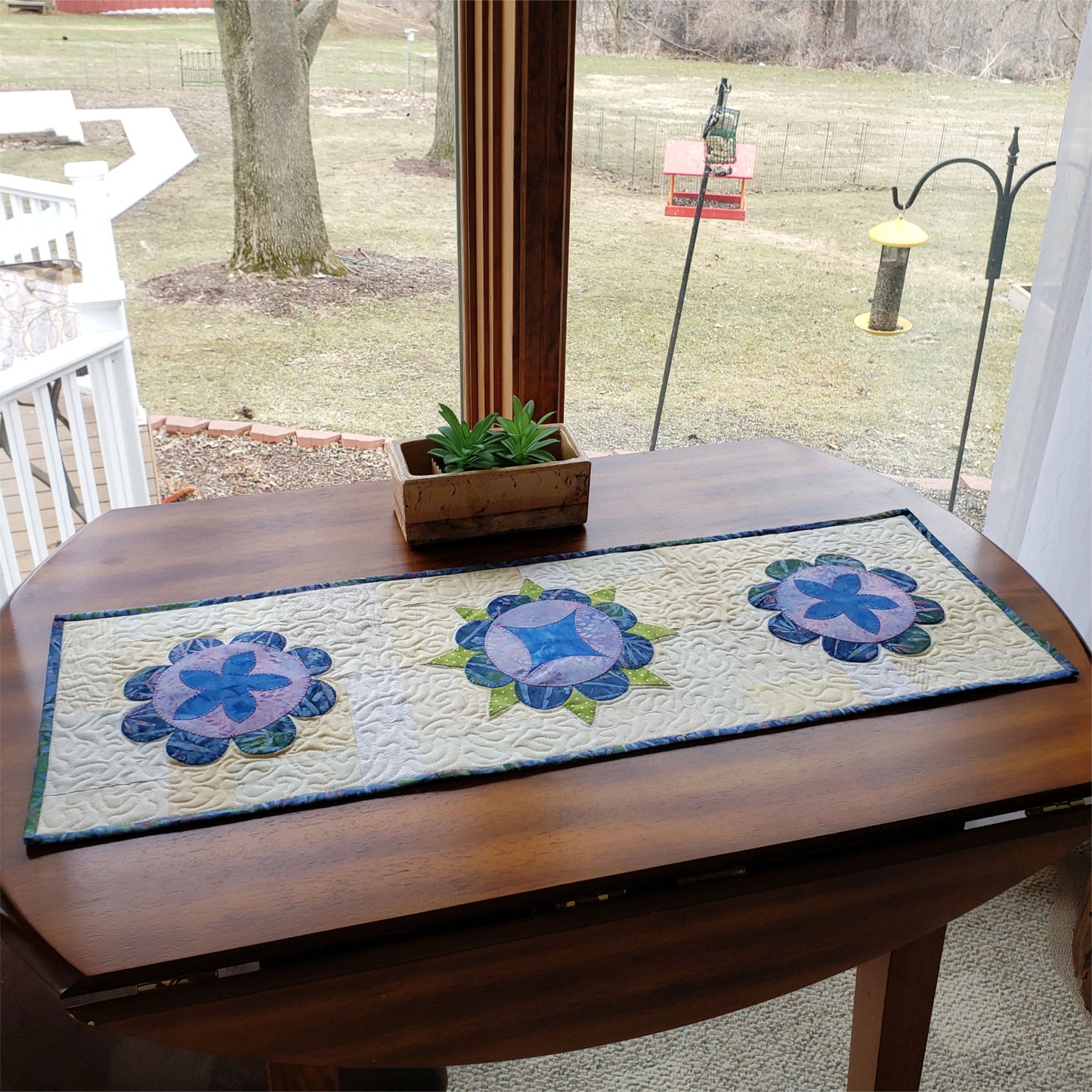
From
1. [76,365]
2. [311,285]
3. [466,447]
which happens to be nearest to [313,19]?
[311,285]

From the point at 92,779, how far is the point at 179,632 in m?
0.26

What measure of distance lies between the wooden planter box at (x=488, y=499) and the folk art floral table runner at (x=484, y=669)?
9 cm

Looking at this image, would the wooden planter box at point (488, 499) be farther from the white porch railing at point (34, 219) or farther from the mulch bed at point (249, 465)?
the white porch railing at point (34, 219)

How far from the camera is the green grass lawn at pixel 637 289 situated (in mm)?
1884

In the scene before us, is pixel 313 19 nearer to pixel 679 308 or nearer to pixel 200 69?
pixel 200 69

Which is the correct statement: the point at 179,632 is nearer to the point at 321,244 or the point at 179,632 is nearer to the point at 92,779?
the point at 92,779

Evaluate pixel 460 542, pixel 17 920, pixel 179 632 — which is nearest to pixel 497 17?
pixel 460 542

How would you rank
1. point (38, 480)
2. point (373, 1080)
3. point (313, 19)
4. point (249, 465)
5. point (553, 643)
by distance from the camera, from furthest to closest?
point (38, 480) → point (249, 465) → point (313, 19) → point (553, 643) → point (373, 1080)

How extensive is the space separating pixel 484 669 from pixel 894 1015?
0.69 m

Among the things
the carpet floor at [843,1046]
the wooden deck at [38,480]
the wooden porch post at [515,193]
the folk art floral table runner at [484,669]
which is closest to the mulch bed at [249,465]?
the wooden deck at [38,480]

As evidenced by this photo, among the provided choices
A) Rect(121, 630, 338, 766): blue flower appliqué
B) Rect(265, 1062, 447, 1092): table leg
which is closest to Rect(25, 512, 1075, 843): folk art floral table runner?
Rect(121, 630, 338, 766): blue flower appliqué

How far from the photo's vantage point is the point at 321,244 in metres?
1.98

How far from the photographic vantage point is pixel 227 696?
1.13 meters

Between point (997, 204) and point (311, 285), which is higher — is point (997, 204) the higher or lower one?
the higher one
